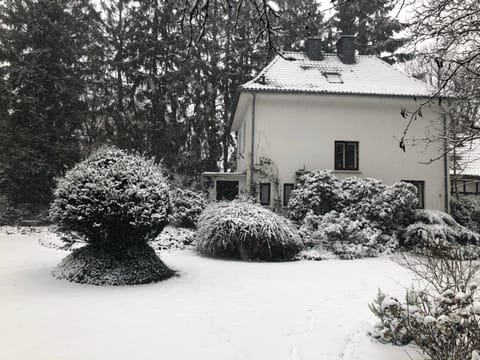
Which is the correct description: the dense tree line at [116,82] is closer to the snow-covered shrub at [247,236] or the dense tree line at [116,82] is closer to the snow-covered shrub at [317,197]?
the snow-covered shrub at [317,197]

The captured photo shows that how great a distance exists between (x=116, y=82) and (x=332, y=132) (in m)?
13.8

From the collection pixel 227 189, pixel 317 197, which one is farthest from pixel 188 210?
pixel 317 197

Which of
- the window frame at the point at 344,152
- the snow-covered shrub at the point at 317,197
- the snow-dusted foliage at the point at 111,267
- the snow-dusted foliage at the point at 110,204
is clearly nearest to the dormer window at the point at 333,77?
the window frame at the point at 344,152

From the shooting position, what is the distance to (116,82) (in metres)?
23.3

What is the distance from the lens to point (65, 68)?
1962cm

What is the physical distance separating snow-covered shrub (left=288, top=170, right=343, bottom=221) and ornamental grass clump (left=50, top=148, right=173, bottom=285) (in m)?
7.07

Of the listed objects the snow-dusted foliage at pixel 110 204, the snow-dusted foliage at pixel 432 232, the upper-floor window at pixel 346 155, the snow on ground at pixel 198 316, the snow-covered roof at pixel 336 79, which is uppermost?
the snow-covered roof at pixel 336 79

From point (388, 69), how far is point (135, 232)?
15.0 m

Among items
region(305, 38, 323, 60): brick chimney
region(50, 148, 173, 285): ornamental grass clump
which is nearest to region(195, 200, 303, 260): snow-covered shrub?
region(50, 148, 173, 285): ornamental grass clump

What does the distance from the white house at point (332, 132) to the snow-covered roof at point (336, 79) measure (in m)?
0.04

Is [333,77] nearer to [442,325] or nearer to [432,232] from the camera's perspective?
[432,232]

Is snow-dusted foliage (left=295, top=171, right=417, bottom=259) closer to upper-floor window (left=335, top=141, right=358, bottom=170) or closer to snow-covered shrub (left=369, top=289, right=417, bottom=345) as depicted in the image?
upper-floor window (left=335, top=141, right=358, bottom=170)

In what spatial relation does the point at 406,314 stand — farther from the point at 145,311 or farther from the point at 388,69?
the point at 388,69

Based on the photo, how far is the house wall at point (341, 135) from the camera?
15633 mm
